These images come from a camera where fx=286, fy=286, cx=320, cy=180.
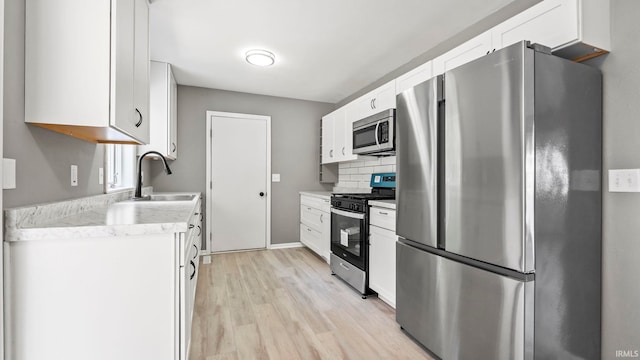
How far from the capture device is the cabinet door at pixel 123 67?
1231 mm

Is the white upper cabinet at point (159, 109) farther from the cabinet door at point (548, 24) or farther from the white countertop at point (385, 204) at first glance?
the cabinet door at point (548, 24)

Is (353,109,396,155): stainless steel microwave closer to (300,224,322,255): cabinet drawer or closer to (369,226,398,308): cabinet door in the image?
(369,226,398,308): cabinet door

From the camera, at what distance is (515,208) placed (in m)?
1.32

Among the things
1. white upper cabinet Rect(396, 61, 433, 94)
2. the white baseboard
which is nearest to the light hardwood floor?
the white baseboard

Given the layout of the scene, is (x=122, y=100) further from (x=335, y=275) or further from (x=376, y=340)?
(x=335, y=275)

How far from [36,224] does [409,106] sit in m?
2.04

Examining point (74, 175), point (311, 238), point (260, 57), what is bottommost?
point (311, 238)

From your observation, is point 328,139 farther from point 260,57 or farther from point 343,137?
point 260,57

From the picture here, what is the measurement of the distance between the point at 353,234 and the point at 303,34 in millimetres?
1932

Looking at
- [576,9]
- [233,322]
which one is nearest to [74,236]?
[233,322]

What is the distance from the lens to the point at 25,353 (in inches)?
40.4

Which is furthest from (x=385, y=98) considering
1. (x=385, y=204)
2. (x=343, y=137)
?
(x=385, y=204)

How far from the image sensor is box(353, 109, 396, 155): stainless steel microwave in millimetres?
2730

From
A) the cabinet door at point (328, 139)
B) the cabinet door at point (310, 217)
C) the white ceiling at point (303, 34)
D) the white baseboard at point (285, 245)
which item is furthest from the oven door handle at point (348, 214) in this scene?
the white ceiling at point (303, 34)
